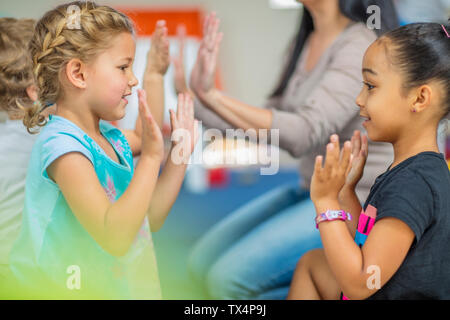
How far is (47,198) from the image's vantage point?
69 cm

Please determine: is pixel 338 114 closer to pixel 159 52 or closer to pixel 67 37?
pixel 159 52

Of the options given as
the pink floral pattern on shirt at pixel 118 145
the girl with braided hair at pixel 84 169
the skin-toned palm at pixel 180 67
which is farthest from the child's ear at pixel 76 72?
the skin-toned palm at pixel 180 67

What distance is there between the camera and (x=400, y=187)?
0.61 m

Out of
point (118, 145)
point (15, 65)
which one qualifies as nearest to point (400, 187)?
point (118, 145)

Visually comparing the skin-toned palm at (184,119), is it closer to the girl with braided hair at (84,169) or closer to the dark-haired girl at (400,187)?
the girl with braided hair at (84,169)

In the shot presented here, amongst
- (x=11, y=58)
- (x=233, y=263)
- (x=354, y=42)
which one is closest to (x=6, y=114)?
(x=11, y=58)

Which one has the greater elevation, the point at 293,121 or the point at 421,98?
the point at 421,98

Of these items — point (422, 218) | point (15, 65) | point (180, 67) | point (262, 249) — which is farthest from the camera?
point (262, 249)

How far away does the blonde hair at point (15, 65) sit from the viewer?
0.85 metres

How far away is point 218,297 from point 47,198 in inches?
21.5

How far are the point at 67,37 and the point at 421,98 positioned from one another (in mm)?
471

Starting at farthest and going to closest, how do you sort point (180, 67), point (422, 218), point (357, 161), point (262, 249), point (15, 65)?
point (262, 249) < point (180, 67) < point (15, 65) < point (357, 161) < point (422, 218)

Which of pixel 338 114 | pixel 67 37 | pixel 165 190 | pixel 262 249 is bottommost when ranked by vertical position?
pixel 262 249

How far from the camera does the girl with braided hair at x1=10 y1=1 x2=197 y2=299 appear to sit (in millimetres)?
645
